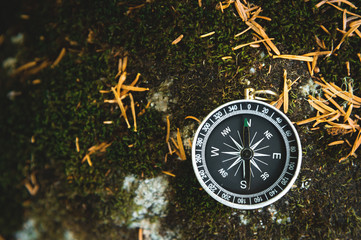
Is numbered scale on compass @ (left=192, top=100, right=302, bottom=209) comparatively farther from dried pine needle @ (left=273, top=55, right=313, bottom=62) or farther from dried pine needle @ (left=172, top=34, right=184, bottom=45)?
dried pine needle @ (left=172, top=34, right=184, bottom=45)

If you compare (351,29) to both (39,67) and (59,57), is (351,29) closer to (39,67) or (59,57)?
(59,57)

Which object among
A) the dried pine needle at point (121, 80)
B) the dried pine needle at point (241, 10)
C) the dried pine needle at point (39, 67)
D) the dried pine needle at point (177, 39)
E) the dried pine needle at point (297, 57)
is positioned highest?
Result: the dried pine needle at point (241, 10)

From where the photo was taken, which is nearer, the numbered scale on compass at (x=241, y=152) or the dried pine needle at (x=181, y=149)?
the numbered scale on compass at (x=241, y=152)

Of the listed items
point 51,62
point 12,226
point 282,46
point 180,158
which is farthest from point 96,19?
point 12,226

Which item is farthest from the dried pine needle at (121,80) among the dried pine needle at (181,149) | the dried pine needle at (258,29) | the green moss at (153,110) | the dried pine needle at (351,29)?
the dried pine needle at (351,29)

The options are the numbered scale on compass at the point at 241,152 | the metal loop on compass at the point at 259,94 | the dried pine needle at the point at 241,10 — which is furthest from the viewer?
the dried pine needle at the point at 241,10

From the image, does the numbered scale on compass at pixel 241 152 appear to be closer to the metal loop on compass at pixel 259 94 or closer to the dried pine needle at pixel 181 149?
the metal loop on compass at pixel 259 94

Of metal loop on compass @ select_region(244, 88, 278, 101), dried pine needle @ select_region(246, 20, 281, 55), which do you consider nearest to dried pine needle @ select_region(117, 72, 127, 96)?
metal loop on compass @ select_region(244, 88, 278, 101)

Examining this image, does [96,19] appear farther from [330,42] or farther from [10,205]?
[330,42]
